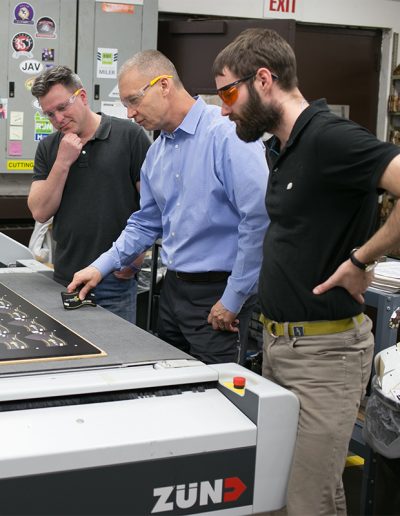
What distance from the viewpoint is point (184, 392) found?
1627 millimetres

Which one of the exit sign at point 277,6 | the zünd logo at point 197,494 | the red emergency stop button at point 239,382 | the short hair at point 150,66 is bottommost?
the zünd logo at point 197,494

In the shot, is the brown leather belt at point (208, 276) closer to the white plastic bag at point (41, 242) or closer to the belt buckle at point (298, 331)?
the belt buckle at point (298, 331)

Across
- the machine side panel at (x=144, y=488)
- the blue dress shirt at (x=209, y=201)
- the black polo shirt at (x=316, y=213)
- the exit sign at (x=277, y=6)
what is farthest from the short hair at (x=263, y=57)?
the exit sign at (x=277, y=6)

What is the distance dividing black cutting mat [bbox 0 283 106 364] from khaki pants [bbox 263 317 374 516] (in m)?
0.44

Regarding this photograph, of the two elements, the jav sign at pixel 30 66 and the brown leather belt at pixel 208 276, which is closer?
the brown leather belt at pixel 208 276

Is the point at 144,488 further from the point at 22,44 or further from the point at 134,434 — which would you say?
the point at 22,44

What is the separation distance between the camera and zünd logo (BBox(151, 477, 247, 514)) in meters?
1.45

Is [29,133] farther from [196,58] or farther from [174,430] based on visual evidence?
[174,430]

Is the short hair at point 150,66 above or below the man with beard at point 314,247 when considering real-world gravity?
above

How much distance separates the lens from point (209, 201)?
232 cm

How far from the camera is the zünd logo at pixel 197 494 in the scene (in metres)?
1.45

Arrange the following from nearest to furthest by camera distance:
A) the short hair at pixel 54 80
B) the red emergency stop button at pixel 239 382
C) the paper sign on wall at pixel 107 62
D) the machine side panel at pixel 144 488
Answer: the machine side panel at pixel 144 488 → the red emergency stop button at pixel 239 382 → the short hair at pixel 54 80 → the paper sign on wall at pixel 107 62

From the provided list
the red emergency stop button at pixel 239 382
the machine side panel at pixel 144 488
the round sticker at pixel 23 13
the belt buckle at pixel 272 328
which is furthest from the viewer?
the round sticker at pixel 23 13

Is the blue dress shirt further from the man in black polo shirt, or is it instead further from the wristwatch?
the wristwatch
